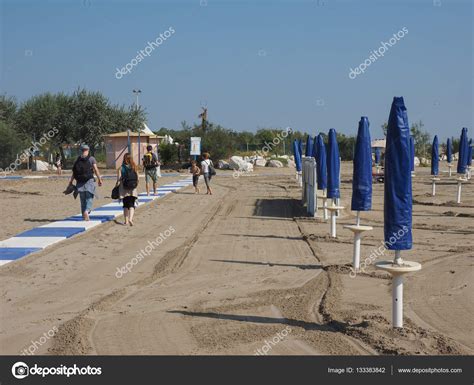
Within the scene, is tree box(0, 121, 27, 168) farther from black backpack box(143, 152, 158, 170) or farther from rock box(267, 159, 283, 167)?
black backpack box(143, 152, 158, 170)

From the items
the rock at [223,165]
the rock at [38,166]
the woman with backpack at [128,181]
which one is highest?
the woman with backpack at [128,181]

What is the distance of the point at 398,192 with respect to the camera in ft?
20.9

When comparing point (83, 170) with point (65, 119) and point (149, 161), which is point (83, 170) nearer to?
point (149, 161)

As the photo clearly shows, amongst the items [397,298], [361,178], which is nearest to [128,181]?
[361,178]

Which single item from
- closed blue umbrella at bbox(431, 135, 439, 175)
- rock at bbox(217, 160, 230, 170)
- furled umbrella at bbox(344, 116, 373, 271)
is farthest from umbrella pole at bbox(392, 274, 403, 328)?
rock at bbox(217, 160, 230, 170)

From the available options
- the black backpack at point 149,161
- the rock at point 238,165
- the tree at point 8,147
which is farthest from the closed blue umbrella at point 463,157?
the tree at point 8,147

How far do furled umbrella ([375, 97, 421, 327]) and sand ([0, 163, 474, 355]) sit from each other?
467 millimetres

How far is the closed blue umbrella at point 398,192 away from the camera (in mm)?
6328

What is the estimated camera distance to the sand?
6.08 m

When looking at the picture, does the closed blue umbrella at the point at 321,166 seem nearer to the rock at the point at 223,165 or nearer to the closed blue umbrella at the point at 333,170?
the closed blue umbrella at the point at 333,170

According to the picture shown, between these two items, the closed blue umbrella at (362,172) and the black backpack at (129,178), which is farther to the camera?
the black backpack at (129,178)

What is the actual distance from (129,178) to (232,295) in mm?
7195

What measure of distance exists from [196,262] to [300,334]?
4241mm

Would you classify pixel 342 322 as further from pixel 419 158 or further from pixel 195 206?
pixel 419 158
